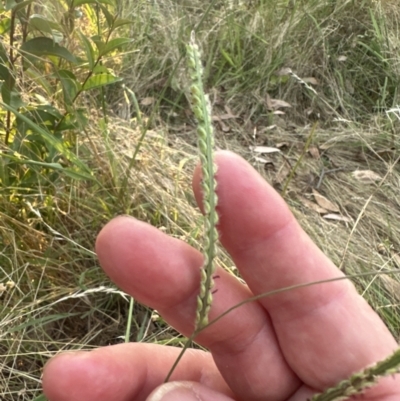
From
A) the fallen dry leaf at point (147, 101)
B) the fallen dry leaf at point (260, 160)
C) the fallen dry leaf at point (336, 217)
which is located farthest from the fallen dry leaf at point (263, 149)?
the fallen dry leaf at point (147, 101)

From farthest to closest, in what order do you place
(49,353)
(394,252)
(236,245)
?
(394,252) < (49,353) < (236,245)

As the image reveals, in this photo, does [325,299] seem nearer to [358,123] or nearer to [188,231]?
[188,231]

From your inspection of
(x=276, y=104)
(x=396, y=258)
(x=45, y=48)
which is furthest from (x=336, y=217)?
(x=45, y=48)

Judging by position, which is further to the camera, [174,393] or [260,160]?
[260,160]

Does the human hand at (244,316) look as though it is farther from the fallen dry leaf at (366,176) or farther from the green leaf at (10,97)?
the fallen dry leaf at (366,176)

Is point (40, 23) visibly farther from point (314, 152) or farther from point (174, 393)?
point (314, 152)

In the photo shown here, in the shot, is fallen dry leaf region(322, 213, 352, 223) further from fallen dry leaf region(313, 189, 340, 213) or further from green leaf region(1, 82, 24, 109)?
green leaf region(1, 82, 24, 109)

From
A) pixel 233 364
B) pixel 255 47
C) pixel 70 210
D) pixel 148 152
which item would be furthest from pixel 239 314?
pixel 255 47
